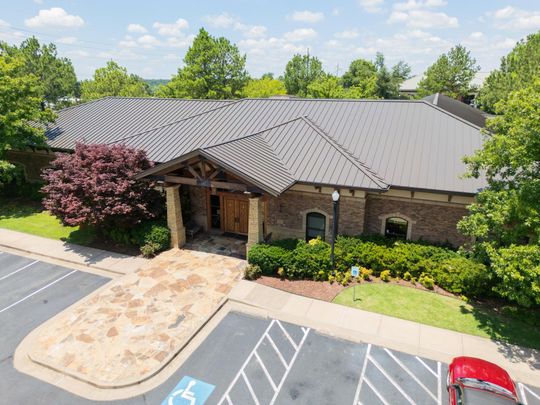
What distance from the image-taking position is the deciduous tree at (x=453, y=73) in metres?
60.0

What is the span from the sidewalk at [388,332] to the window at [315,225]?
4.60 meters

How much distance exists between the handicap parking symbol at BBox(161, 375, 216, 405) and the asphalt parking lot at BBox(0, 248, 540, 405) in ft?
0.09

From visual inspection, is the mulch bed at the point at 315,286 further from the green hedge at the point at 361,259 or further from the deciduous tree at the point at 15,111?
the deciduous tree at the point at 15,111

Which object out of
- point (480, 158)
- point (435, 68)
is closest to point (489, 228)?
point (480, 158)

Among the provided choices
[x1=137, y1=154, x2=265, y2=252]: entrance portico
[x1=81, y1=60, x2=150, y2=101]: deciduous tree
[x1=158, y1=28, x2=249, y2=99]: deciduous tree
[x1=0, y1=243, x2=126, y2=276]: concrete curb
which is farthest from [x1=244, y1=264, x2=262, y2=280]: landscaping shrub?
[x1=81, y1=60, x2=150, y2=101]: deciduous tree

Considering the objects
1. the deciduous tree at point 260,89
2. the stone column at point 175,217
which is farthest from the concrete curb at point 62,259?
the deciduous tree at point 260,89

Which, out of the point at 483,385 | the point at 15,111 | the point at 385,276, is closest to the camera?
the point at 483,385

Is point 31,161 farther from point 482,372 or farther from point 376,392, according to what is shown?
point 482,372

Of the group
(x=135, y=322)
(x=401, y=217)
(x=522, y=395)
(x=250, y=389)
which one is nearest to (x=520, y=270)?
(x=522, y=395)

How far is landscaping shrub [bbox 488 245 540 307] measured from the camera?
10.3m

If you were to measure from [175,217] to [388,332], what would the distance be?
1149cm

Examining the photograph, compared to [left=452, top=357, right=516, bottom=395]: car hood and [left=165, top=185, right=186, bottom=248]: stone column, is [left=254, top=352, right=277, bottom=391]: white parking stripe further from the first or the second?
[left=165, top=185, right=186, bottom=248]: stone column

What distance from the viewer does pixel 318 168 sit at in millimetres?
17406

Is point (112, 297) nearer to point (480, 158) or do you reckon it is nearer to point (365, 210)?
point (365, 210)
